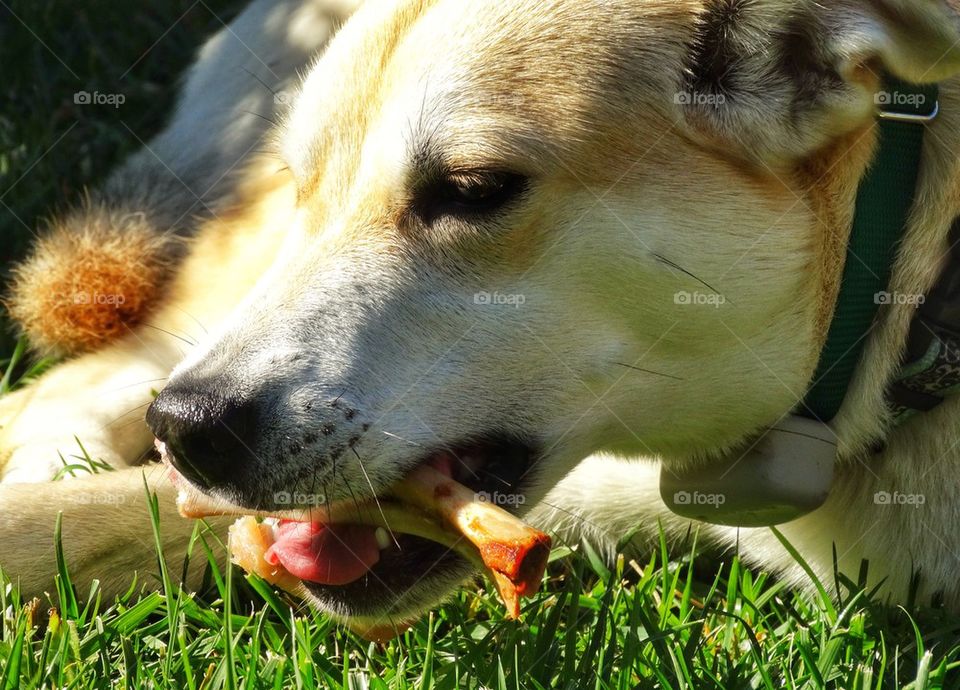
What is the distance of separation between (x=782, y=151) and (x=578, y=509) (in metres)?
1.17

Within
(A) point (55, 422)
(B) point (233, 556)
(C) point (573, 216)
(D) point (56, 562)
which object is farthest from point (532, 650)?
(A) point (55, 422)

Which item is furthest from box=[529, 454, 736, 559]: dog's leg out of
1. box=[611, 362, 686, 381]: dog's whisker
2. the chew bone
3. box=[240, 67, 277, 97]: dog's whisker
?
box=[240, 67, 277, 97]: dog's whisker

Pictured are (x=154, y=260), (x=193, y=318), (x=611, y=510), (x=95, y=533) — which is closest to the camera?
(x=95, y=533)

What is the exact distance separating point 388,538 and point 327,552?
0.40ft

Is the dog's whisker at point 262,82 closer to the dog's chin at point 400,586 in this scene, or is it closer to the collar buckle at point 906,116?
the dog's chin at point 400,586

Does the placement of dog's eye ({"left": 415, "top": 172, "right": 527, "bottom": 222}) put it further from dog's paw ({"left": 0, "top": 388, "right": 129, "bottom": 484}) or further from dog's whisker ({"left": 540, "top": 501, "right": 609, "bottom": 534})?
dog's paw ({"left": 0, "top": 388, "right": 129, "bottom": 484})

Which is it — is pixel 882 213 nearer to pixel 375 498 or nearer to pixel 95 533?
pixel 375 498

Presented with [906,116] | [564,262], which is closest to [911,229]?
[906,116]

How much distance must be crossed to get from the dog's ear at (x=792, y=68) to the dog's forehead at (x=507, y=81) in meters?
0.07

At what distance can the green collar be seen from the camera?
2.35 m

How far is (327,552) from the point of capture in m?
2.37

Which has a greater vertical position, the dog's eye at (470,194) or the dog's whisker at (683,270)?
the dog's eye at (470,194)

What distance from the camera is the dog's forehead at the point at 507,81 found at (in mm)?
2262

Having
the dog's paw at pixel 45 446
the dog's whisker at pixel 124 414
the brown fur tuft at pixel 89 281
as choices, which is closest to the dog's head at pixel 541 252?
the dog's paw at pixel 45 446
